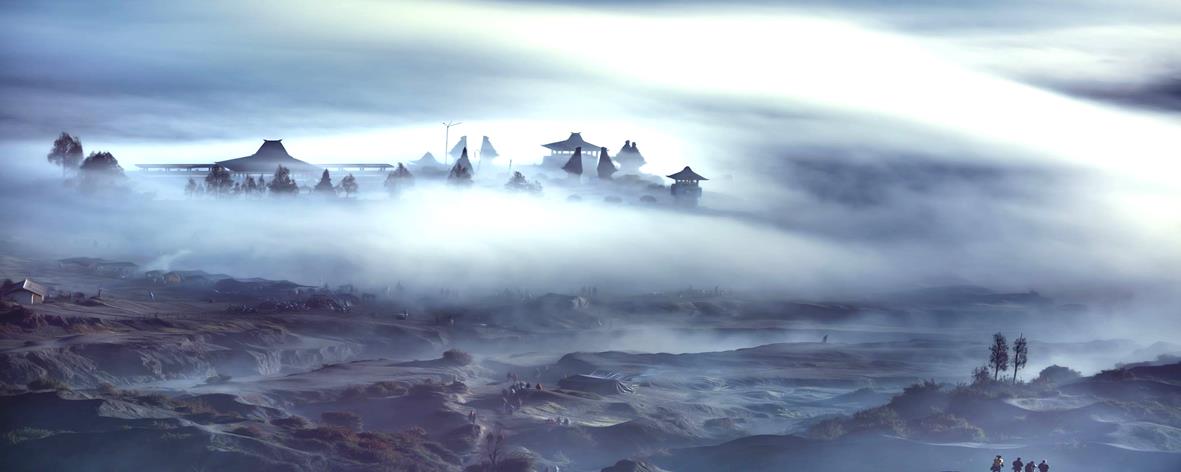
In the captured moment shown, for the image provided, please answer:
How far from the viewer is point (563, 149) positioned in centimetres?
12044

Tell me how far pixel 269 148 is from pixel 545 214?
63.0 feet

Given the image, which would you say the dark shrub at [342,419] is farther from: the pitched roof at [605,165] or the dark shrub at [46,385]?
the pitched roof at [605,165]

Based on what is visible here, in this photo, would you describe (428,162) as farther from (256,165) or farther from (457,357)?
(457,357)

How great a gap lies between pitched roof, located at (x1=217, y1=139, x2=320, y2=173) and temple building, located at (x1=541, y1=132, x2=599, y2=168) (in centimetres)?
2136

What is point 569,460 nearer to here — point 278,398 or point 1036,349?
point 278,398

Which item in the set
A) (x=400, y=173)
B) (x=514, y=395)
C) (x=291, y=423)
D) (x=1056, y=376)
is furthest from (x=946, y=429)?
(x=400, y=173)

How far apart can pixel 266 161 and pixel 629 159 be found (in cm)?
3228

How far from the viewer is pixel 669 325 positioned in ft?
286

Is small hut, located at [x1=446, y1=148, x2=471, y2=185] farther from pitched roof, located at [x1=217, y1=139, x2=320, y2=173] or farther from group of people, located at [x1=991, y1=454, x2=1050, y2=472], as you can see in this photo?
group of people, located at [x1=991, y1=454, x2=1050, y2=472]

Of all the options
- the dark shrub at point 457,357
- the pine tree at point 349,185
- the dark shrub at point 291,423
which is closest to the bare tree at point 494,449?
the dark shrub at point 291,423

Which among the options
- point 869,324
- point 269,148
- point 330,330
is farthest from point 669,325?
point 269,148

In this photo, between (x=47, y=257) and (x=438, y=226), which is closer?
(x=47, y=257)

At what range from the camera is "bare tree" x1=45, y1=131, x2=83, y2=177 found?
10012 centimetres

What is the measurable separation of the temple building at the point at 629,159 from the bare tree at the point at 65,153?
4167 centimetres
